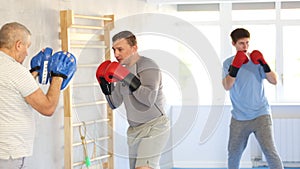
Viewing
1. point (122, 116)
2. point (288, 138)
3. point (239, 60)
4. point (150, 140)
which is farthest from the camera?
point (288, 138)

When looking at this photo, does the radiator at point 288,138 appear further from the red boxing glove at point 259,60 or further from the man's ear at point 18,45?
the man's ear at point 18,45

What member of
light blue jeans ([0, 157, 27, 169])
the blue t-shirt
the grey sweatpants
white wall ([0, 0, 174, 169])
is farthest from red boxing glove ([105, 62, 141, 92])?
the blue t-shirt

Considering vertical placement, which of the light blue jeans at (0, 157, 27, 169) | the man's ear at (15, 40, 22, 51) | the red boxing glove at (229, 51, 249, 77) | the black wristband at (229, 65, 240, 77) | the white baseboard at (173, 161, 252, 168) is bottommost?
the white baseboard at (173, 161, 252, 168)

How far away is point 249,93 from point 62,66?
2.11m

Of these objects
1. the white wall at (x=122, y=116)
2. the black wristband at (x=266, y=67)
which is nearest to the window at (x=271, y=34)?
the white wall at (x=122, y=116)

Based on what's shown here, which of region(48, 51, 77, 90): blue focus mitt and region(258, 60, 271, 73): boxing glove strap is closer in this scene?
region(48, 51, 77, 90): blue focus mitt

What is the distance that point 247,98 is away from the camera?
479 centimetres

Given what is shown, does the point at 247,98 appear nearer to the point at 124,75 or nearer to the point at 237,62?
the point at 237,62

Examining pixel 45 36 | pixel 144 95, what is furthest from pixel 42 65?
pixel 45 36

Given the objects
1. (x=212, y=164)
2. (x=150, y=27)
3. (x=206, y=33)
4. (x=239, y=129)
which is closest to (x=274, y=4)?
(x=206, y=33)

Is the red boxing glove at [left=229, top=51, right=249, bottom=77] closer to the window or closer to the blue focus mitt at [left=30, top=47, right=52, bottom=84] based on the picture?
the blue focus mitt at [left=30, top=47, right=52, bottom=84]

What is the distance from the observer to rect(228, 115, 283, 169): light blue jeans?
466 cm

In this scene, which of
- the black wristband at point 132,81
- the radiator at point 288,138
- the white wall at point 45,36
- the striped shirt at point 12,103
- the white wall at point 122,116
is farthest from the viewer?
the radiator at point 288,138

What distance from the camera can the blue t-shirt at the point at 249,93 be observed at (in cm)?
475
